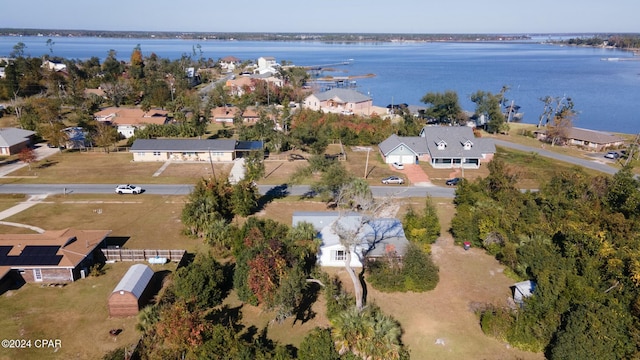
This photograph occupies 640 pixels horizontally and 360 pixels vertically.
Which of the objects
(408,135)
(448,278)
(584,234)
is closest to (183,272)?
(448,278)

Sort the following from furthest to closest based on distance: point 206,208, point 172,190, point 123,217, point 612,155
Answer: point 612,155 → point 172,190 → point 123,217 → point 206,208

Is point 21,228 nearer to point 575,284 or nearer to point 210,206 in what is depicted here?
point 210,206

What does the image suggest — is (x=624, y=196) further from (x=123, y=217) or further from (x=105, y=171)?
(x=105, y=171)

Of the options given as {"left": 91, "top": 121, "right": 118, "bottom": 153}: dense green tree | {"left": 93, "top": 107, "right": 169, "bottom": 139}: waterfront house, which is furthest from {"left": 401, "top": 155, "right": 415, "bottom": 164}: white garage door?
{"left": 93, "top": 107, "right": 169, "bottom": 139}: waterfront house

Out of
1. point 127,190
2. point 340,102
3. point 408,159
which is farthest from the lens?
point 340,102

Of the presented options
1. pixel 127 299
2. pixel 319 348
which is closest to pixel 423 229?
pixel 319 348

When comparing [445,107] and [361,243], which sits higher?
[445,107]
